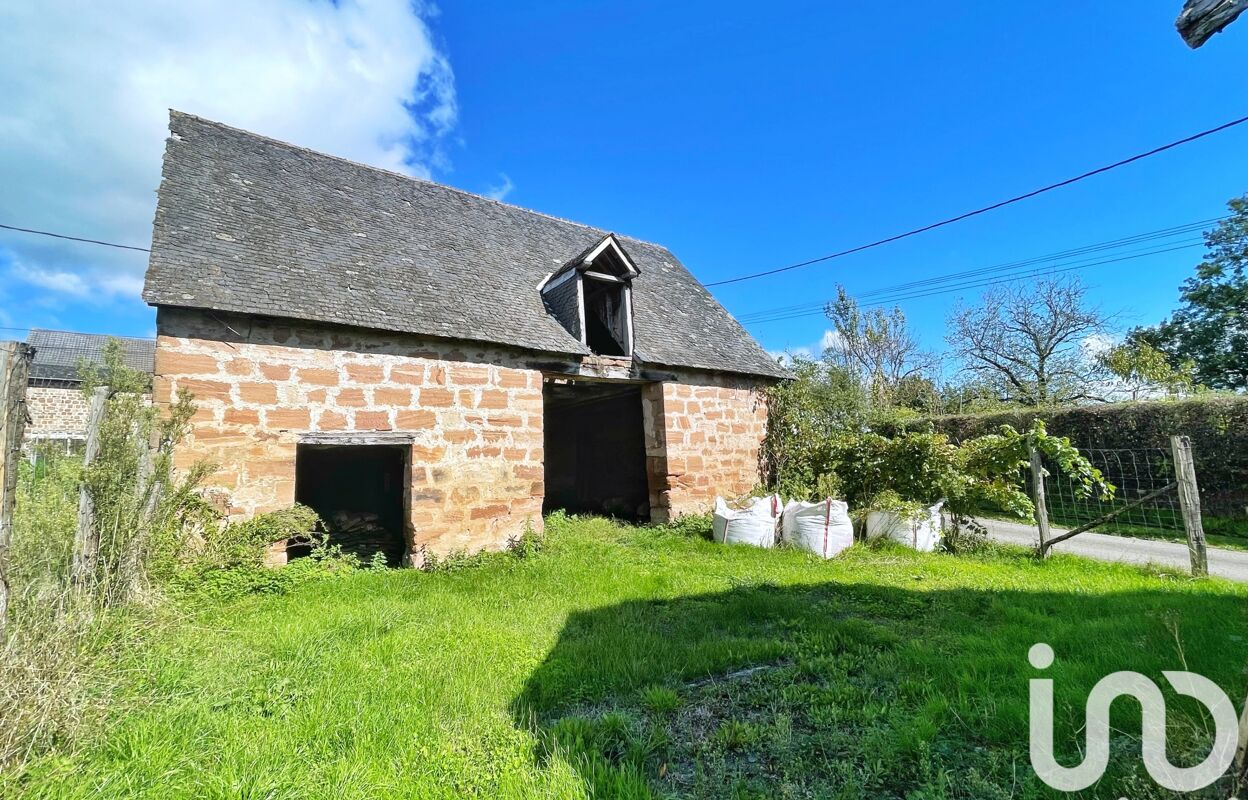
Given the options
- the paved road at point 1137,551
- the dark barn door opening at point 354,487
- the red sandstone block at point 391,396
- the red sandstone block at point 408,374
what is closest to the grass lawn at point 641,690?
the paved road at point 1137,551

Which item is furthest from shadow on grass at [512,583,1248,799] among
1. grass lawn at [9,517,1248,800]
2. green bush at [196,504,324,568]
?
green bush at [196,504,324,568]

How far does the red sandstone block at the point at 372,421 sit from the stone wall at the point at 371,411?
1cm

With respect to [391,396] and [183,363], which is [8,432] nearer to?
[183,363]

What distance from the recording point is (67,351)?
2434 cm

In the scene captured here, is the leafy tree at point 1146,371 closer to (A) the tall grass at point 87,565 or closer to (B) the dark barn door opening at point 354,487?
(B) the dark barn door opening at point 354,487

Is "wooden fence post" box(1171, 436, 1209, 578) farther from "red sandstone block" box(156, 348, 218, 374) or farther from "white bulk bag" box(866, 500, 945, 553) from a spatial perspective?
"red sandstone block" box(156, 348, 218, 374)

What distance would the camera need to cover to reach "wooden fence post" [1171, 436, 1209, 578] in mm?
5613

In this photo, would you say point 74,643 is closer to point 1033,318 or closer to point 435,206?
point 435,206

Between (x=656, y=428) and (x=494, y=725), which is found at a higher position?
(x=656, y=428)

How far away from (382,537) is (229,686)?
601cm

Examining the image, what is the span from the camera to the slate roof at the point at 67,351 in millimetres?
21500

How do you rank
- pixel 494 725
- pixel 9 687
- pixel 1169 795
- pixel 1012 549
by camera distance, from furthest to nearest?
pixel 1012 549, pixel 494 725, pixel 9 687, pixel 1169 795

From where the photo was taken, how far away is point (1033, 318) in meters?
21.8

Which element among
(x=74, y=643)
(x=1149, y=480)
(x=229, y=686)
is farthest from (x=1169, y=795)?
(x=1149, y=480)
